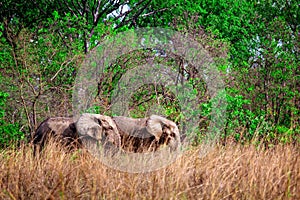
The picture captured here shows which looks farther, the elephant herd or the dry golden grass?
the elephant herd

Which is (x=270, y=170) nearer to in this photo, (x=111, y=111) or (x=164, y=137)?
(x=164, y=137)

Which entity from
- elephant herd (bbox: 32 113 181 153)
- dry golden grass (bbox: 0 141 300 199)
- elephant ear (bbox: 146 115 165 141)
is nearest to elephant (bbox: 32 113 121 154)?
elephant herd (bbox: 32 113 181 153)

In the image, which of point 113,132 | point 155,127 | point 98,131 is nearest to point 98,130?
point 98,131

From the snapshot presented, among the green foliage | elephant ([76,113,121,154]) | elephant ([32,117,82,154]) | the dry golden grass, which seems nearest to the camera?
the dry golden grass

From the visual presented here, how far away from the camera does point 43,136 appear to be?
729 cm

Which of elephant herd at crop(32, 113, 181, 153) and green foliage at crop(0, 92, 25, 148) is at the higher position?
elephant herd at crop(32, 113, 181, 153)

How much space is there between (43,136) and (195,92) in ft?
13.6

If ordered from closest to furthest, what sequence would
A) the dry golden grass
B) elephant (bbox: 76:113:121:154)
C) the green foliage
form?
the dry golden grass → elephant (bbox: 76:113:121:154) → the green foliage

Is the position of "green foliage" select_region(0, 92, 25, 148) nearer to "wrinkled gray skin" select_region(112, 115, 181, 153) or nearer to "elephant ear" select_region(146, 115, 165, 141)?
"wrinkled gray skin" select_region(112, 115, 181, 153)

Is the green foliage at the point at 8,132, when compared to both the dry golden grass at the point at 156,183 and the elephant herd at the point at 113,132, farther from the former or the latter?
the dry golden grass at the point at 156,183

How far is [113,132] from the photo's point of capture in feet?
23.6

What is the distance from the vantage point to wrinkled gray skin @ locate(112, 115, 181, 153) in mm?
7285

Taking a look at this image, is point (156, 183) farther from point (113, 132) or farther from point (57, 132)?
point (57, 132)

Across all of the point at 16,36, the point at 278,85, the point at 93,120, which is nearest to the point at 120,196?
the point at 93,120
